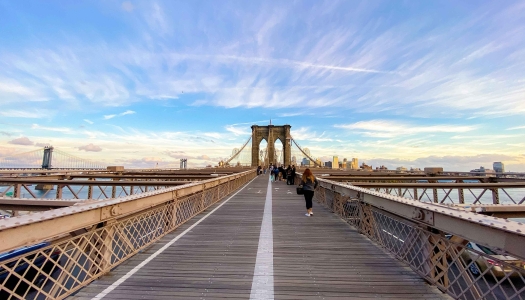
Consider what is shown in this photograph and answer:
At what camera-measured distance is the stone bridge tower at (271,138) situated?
250 feet

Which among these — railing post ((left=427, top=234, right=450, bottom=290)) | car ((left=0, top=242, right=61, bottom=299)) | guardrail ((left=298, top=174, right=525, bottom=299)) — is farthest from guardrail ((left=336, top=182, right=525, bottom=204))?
car ((left=0, top=242, right=61, bottom=299))

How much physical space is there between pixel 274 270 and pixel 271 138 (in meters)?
74.2

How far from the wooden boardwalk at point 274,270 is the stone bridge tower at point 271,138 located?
224 feet

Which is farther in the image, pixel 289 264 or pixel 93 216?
pixel 289 264

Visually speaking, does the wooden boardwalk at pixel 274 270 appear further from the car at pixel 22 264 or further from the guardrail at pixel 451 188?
the guardrail at pixel 451 188

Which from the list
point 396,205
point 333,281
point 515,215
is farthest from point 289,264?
point 515,215

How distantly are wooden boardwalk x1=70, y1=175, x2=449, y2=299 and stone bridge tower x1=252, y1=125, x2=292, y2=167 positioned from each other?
6839 centimetres

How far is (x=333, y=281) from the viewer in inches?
155

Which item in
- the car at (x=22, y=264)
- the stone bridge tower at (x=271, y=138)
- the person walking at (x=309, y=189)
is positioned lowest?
the car at (x=22, y=264)

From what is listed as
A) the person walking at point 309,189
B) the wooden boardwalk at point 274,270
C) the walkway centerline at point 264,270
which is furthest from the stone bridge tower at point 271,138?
the wooden boardwalk at point 274,270

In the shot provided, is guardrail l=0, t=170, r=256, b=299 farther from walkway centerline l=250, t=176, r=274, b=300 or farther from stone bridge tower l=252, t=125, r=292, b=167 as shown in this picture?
stone bridge tower l=252, t=125, r=292, b=167

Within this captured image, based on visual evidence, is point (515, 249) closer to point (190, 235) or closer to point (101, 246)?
point (101, 246)

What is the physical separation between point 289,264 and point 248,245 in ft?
4.41

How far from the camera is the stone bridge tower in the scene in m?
76.3
